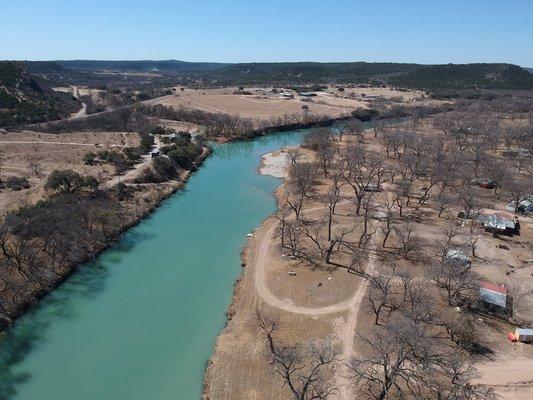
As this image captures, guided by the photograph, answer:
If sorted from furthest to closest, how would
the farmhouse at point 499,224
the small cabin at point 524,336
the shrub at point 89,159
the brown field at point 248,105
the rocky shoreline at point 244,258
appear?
the brown field at point 248,105, the shrub at point 89,159, the farmhouse at point 499,224, the small cabin at point 524,336, the rocky shoreline at point 244,258

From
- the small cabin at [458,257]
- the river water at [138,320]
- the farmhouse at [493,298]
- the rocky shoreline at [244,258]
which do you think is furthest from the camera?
the small cabin at [458,257]

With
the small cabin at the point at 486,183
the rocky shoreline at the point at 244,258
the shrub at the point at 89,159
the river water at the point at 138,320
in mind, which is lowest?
the river water at the point at 138,320

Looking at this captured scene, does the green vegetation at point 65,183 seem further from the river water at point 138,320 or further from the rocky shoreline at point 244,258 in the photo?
the rocky shoreline at point 244,258

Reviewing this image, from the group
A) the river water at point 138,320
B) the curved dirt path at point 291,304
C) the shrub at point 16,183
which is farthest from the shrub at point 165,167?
the curved dirt path at point 291,304

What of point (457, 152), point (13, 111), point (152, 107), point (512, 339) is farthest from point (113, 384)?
point (152, 107)

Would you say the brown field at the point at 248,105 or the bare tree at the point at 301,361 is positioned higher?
the brown field at the point at 248,105

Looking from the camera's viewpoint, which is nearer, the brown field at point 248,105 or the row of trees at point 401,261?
the row of trees at point 401,261

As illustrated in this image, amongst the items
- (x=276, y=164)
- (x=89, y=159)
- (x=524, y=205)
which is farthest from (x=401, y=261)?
(x=89, y=159)
